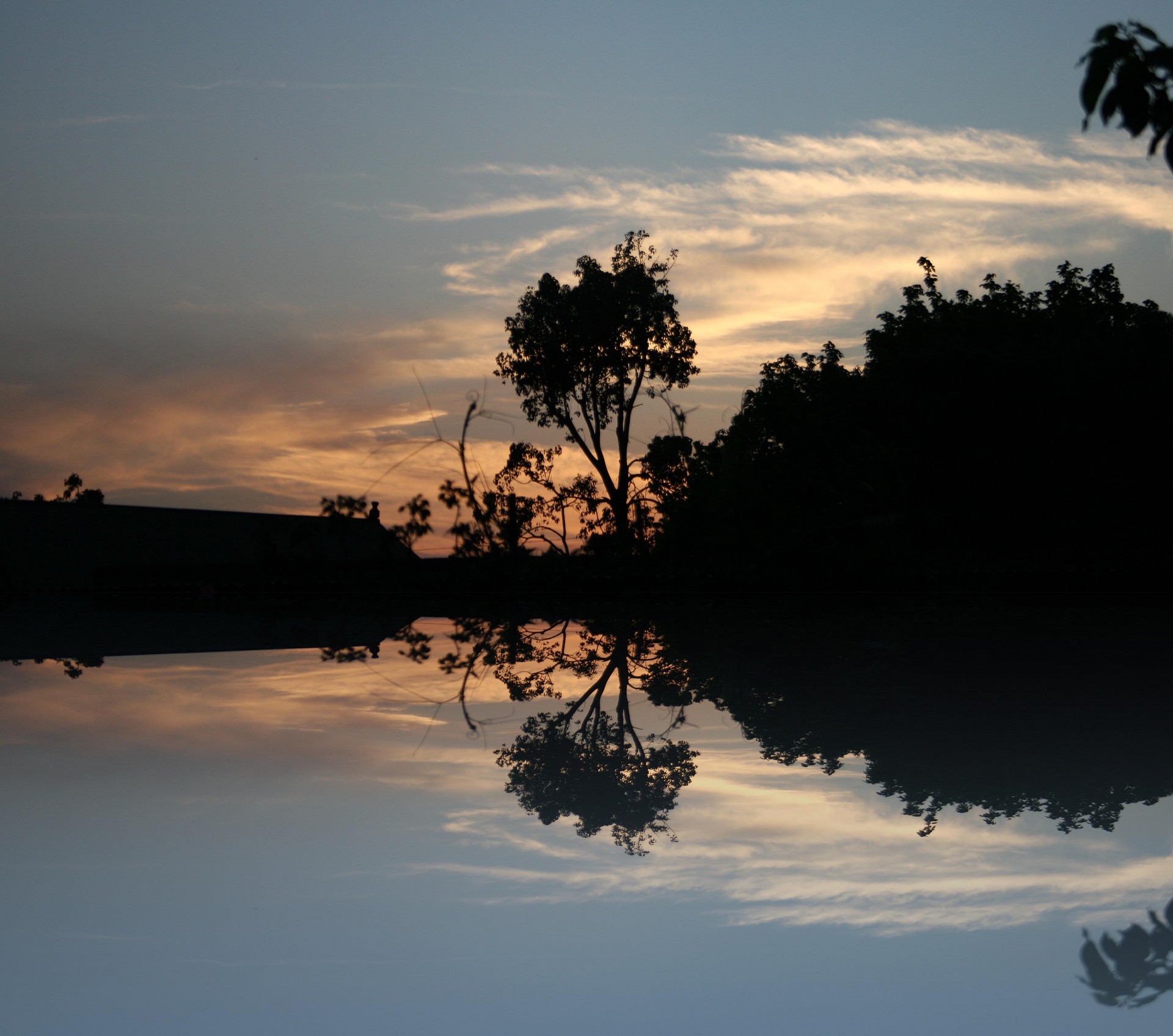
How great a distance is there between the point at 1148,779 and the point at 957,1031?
267cm

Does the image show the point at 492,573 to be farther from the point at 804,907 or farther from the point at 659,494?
Result: the point at 804,907

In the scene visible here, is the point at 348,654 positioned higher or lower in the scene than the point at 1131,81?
lower

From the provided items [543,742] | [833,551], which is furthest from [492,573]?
[543,742]

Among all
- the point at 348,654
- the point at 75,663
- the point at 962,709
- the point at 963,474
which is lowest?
the point at 75,663

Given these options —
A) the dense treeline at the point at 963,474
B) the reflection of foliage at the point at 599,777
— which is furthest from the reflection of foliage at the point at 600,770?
the dense treeline at the point at 963,474

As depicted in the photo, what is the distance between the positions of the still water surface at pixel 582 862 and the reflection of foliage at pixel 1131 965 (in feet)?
0.06

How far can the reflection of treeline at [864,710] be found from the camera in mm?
4188

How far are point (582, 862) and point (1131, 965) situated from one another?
166cm

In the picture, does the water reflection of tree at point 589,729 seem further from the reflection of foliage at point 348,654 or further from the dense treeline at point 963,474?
the dense treeline at point 963,474

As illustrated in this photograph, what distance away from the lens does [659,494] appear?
2258cm

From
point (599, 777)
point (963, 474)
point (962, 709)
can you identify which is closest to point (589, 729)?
point (599, 777)

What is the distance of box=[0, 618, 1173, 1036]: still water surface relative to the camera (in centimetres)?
240

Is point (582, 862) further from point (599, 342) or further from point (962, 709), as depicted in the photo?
point (599, 342)

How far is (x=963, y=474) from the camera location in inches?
781
